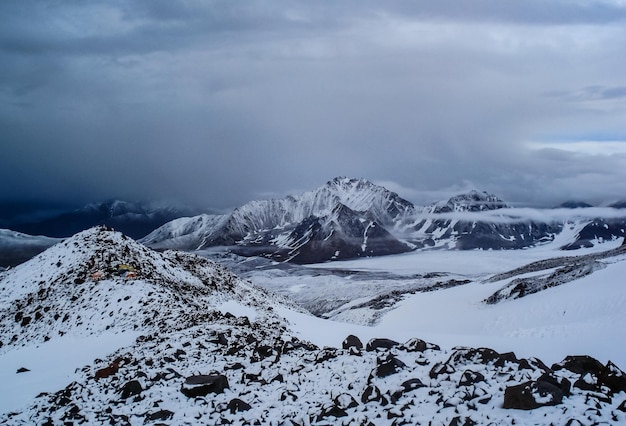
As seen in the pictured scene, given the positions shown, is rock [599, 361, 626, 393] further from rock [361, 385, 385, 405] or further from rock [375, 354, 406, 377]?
rock [361, 385, 385, 405]

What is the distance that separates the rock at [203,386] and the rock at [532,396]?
849 centimetres

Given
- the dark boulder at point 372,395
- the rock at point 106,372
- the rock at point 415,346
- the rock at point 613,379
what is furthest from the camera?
the rock at point 106,372

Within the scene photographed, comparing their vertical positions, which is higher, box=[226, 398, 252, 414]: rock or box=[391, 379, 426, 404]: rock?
box=[391, 379, 426, 404]: rock

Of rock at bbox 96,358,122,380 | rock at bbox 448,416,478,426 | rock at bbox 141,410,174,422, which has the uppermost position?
rock at bbox 448,416,478,426

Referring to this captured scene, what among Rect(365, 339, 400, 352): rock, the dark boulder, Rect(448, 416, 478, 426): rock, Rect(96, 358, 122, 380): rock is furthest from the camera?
Rect(365, 339, 400, 352): rock

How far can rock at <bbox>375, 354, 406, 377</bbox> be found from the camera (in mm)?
13964

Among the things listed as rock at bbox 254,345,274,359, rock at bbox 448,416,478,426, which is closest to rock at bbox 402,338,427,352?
rock at bbox 254,345,274,359

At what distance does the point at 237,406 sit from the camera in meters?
13.0

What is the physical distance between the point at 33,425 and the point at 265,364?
24.2 ft

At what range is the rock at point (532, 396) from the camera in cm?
1041

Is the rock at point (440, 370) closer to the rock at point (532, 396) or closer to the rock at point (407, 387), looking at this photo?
the rock at point (407, 387)

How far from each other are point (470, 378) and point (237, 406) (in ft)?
21.7

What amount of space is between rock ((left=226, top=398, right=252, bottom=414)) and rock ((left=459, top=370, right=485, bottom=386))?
19.9 ft

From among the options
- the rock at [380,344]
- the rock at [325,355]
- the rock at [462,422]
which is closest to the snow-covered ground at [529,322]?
the rock at [380,344]
